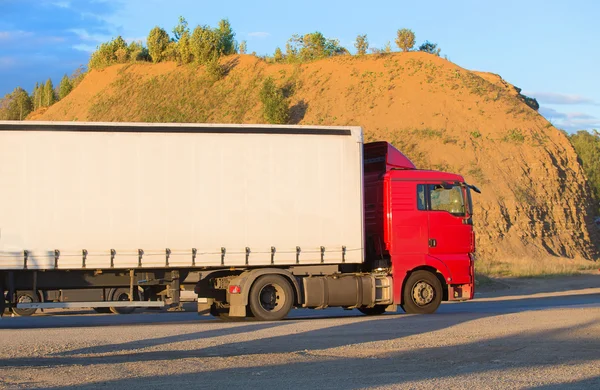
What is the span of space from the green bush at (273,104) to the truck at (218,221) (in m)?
38.2

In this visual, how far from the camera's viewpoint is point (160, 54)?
226ft

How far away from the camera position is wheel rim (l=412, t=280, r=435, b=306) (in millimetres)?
18922

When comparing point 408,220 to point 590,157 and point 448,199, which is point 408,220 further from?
point 590,157

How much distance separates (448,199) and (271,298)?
4803 millimetres

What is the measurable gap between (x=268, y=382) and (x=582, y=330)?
7728 millimetres

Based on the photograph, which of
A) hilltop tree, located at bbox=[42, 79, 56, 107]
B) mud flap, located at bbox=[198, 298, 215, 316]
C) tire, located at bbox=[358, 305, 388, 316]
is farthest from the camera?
hilltop tree, located at bbox=[42, 79, 56, 107]

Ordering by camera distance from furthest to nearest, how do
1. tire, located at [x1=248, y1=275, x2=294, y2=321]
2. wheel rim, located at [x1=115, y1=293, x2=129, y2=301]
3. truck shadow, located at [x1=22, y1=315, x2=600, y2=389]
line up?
tire, located at [x1=248, y1=275, x2=294, y2=321]
wheel rim, located at [x1=115, y1=293, x2=129, y2=301]
truck shadow, located at [x1=22, y1=315, x2=600, y2=389]

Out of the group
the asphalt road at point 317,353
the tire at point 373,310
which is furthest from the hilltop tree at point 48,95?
the tire at point 373,310

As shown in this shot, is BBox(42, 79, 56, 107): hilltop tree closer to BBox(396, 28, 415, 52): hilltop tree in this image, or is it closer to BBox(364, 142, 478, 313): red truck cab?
BBox(396, 28, 415, 52): hilltop tree

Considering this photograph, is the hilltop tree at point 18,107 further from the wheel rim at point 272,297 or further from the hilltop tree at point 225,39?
the wheel rim at point 272,297

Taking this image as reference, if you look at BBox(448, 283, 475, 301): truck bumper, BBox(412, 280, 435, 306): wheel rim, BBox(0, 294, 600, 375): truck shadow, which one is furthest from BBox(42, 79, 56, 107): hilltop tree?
BBox(0, 294, 600, 375): truck shadow

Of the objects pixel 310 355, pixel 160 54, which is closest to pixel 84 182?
pixel 310 355

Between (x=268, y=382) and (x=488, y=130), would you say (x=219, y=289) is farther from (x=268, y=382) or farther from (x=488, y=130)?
(x=488, y=130)

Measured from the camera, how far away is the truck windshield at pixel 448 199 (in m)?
19.1
